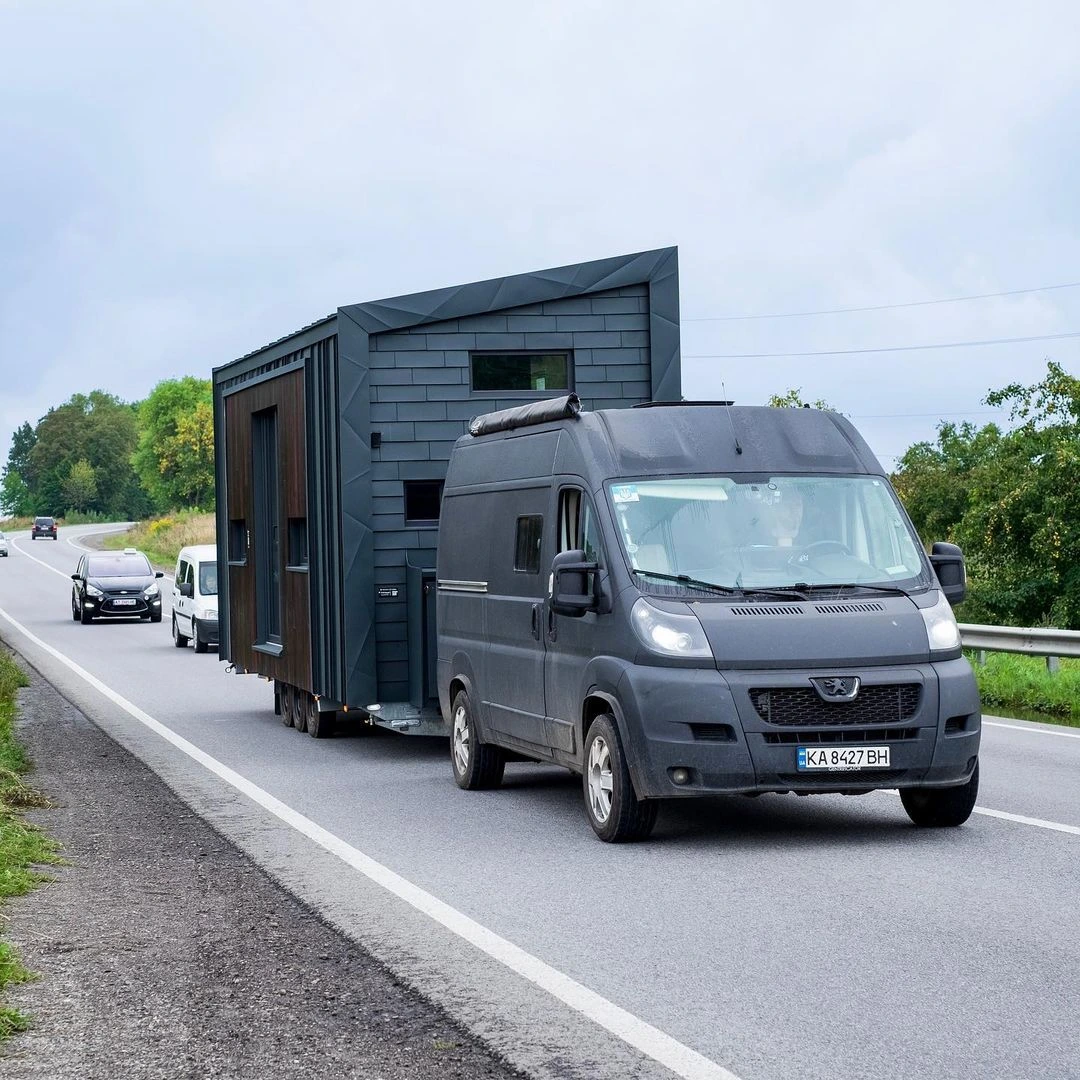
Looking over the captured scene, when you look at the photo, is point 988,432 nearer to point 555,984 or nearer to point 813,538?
point 813,538

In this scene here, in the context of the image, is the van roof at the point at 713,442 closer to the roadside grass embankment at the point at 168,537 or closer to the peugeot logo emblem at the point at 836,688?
the peugeot logo emblem at the point at 836,688

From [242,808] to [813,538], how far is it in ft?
13.1

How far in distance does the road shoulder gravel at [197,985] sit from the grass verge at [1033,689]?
10476 mm

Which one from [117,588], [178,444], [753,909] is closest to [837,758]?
[753,909]

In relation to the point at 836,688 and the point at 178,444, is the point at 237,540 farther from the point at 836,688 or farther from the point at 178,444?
the point at 178,444

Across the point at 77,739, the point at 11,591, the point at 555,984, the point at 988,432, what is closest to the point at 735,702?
the point at 555,984

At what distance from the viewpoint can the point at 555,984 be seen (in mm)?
6516

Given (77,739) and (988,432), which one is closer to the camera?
(77,739)

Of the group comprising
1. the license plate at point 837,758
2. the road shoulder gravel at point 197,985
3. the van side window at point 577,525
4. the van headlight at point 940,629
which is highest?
the van side window at point 577,525

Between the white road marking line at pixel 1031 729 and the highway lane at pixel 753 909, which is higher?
the highway lane at pixel 753 909

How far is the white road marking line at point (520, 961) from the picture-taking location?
18.1 ft

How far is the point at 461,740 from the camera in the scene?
41.4 feet

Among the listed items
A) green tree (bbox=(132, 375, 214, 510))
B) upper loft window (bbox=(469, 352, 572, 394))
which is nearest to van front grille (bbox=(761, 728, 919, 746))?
upper loft window (bbox=(469, 352, 572, 394))

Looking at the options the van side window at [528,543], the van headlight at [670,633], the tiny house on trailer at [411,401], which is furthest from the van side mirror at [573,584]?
the tiny house on trailer at [411,401]
